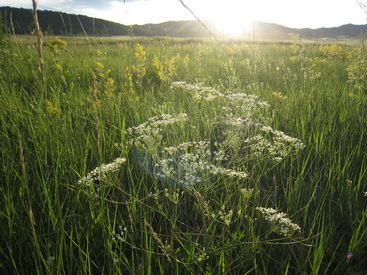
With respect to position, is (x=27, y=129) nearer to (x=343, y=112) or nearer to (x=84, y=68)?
(x=343, y=112)

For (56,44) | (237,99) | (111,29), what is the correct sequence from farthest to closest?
1. (111,29)
2. (56,44)
3. (237,99)

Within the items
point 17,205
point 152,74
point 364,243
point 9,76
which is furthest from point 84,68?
point 364,243

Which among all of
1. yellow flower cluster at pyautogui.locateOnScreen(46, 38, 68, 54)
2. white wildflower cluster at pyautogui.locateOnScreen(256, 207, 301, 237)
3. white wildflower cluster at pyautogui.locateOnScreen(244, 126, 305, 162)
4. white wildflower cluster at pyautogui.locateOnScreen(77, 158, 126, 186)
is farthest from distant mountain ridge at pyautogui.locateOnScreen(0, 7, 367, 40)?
white wildflower cluster at pyautogui.locateOnScreen(256, 207, 301, 237)

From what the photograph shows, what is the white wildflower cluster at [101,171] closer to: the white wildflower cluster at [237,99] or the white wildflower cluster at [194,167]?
the white wildflower cluster at [194,167]

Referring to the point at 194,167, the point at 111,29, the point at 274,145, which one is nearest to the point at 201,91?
the point at 274,145

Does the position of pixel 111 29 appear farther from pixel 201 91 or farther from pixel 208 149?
pixel 208 149

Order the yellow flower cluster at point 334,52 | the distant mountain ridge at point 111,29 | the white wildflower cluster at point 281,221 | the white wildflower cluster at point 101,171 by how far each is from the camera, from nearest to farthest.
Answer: the white wildflower cluster at point 281,221 → the white wildflower cluster at point 101,171 → the distant mountain ridge at point 111,29 → the yellow flower cluster at point 334,52

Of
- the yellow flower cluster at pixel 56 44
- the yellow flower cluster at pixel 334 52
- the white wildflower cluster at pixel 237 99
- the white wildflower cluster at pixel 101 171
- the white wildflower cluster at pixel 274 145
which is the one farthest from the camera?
the yellow flower cluster at pixel 334 52

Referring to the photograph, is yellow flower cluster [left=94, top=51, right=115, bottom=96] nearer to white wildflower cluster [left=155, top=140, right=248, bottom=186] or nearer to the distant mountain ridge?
the distant mountain ridge

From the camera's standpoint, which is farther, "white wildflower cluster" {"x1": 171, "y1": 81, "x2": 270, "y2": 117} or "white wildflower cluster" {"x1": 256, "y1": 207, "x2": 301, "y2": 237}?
"white wildflower cluster" {"x1": 171, "y1": 81, "x2": 270, "y2": 117}

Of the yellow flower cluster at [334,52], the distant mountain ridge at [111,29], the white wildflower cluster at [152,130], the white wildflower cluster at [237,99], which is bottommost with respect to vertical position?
the white wildflower cluster at [152,130]

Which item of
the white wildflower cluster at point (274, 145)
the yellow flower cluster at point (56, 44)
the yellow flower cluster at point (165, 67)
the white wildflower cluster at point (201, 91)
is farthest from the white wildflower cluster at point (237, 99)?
the yellow flower cluster at point (56, 44)

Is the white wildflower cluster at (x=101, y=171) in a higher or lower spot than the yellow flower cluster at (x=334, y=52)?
lower

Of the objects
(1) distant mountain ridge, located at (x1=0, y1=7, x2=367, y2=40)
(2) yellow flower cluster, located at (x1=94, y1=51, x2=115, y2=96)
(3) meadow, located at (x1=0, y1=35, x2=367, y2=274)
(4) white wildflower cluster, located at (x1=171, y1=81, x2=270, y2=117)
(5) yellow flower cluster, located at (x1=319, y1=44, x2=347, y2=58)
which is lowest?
(3) meadow, located at (x1=0, y1=35, x2=367, y2=274)
